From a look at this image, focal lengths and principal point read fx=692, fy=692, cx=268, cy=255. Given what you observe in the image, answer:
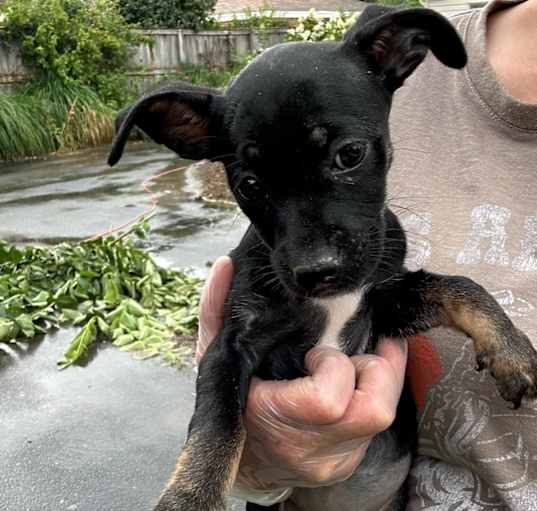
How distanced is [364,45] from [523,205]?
65 centimetres

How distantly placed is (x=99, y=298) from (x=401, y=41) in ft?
14.0

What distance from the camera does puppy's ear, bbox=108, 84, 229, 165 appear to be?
1879 millimetres

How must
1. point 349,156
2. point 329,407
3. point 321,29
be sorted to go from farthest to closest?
point 321,29 < point 349,156 < point 329,407

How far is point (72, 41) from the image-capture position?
1664 cm

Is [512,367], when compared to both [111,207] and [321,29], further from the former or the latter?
[321,29]

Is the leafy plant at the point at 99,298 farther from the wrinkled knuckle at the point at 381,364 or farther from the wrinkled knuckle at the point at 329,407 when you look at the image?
the wrinkled knuckle at the point at 329,407

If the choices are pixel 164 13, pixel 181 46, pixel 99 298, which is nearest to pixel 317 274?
pixel 99 298

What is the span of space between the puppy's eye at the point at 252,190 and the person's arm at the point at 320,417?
471 millimetres

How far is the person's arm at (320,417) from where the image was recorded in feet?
5.77

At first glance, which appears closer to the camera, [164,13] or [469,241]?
[469,241]

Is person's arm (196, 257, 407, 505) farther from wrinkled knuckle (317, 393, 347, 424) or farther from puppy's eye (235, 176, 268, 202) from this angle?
puppy's eye (235, 176, 268, 202)

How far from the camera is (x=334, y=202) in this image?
1806 mm

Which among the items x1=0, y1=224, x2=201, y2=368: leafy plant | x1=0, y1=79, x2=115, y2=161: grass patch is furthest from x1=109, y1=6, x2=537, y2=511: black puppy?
x1=0, y1=79, x2=115, y2=161: grass patch

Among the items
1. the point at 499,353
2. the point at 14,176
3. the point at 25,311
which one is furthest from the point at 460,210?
the point at 14,176
